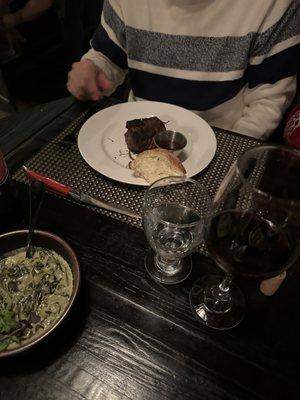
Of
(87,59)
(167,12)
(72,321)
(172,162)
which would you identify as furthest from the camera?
(87,59)

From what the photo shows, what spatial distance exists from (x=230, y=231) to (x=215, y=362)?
0.88 feet

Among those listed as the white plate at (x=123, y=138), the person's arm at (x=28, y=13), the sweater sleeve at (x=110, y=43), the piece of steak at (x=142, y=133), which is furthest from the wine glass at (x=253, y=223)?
the person's arm at (x=28, y=13)

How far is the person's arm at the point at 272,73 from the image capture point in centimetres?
129

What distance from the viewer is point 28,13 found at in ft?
9.32

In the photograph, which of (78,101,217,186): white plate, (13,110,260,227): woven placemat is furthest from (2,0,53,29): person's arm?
(13,110,260,227): woven placemat

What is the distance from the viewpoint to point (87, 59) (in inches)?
58.6

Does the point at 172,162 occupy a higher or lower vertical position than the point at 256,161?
lower

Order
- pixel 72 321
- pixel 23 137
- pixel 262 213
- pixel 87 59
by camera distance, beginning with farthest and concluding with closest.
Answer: pixel 87 59 → pixel 23 137 → pixel 72 321 → pixel 262 213

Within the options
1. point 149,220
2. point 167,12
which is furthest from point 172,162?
point 167,12

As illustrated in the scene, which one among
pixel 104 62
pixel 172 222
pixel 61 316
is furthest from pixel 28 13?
pixel 61 316

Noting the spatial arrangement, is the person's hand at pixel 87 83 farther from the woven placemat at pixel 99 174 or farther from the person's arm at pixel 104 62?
the woven placemat at pixel 99 174

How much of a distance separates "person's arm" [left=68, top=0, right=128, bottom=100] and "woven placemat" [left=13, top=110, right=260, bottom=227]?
9.2 inches

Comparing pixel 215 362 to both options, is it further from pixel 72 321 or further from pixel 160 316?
pixel 72 321

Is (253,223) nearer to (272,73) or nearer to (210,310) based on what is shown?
(210,310)
